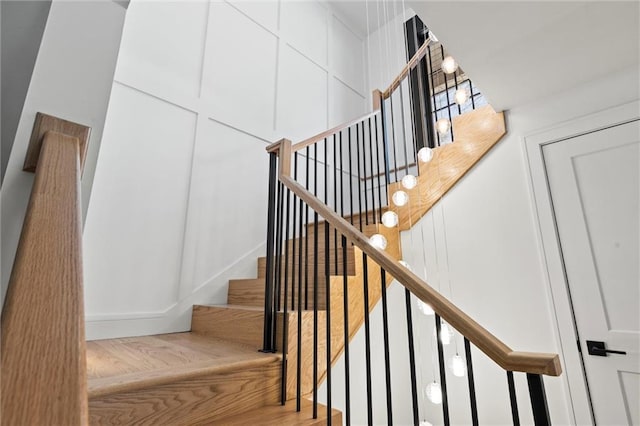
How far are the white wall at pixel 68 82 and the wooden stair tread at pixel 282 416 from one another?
40.1 inches

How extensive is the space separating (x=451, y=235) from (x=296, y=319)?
153cm

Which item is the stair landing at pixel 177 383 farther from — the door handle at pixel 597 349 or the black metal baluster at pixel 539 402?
the door handle at pixel 597 349

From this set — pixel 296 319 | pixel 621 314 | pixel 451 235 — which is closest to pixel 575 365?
pixel 621 314

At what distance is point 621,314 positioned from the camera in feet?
6.35

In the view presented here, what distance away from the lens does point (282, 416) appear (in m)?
1.45

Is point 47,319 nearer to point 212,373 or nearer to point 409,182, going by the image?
point 212,373

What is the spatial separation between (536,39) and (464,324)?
1.67 m

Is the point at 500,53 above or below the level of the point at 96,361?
above

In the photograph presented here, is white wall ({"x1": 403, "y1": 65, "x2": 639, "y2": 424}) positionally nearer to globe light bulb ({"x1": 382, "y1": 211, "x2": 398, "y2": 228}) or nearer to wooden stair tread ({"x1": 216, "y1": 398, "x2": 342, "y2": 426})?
globe light bulb ({"x1": 382, "y1": 211, "x2": 398, "y2": 228})

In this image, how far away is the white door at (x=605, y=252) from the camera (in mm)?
1888

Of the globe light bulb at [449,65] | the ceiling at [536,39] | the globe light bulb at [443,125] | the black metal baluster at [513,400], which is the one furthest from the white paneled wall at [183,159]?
the black metal baluster at [513,400]

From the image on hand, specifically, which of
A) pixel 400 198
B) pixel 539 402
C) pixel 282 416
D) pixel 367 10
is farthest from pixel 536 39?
pixel 367 10

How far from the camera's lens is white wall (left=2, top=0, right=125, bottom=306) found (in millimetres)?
794

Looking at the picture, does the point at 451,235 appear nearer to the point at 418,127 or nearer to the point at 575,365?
the point at 575,365
